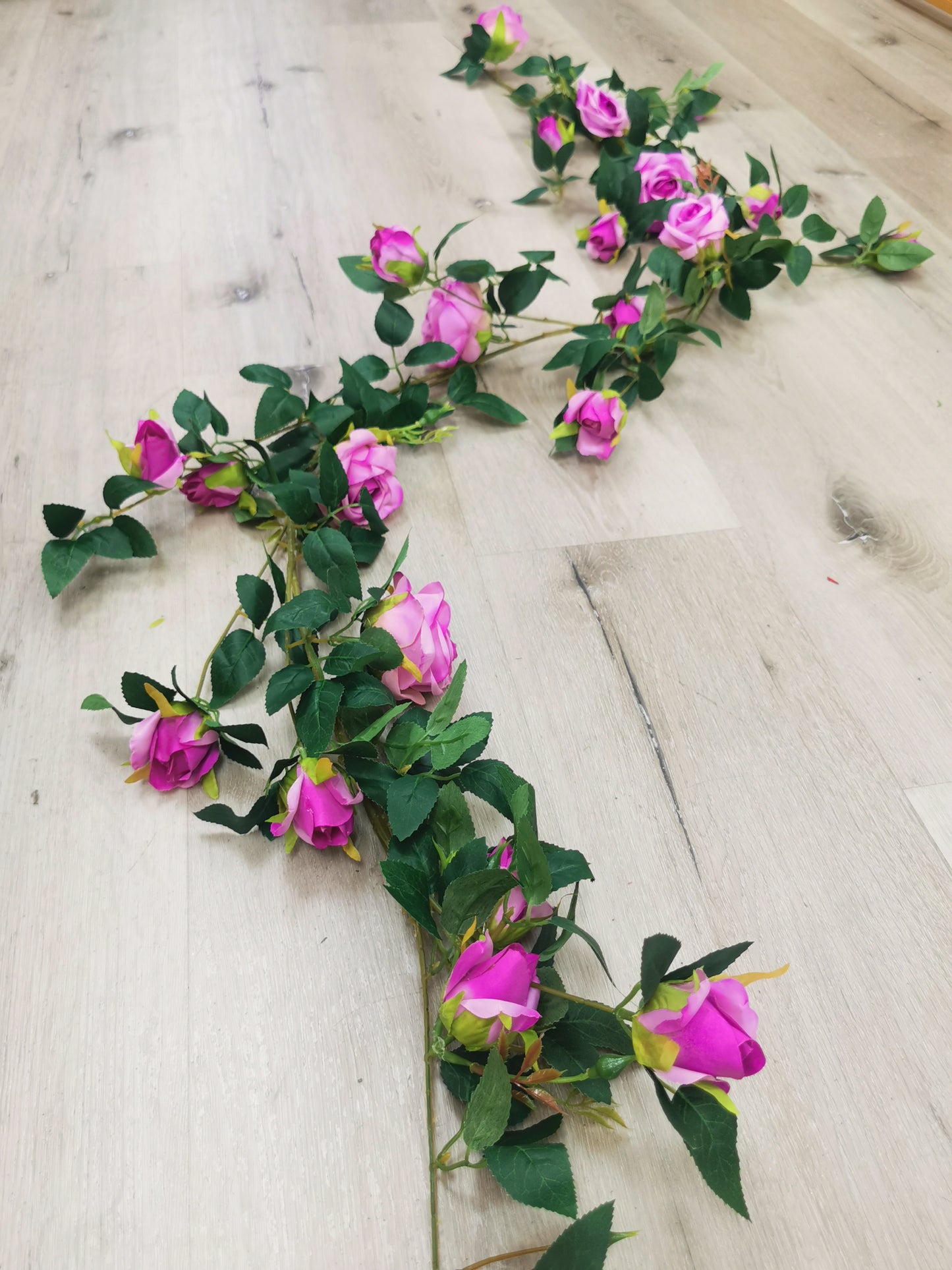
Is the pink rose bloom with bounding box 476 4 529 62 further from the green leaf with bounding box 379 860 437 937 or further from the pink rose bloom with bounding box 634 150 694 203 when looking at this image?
the green leaf with bounding box 379 860 437 937

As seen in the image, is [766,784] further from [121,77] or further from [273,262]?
[121,77]

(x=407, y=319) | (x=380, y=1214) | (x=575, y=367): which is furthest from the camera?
(x=575, y=367)

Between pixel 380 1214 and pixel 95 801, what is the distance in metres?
0.32

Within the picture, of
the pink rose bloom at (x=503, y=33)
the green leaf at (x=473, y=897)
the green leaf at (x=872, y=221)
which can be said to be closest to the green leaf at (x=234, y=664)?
the green leaf at (x=473, y=897)

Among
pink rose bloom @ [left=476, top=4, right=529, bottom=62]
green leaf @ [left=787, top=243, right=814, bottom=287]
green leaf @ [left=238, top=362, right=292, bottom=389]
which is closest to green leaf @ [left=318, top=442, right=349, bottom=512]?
green leaf @ [left=238, top=362, right=292, bottom=389]

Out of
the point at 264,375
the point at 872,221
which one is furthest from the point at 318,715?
the point at 872,221

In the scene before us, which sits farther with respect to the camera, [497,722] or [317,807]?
[497,722]

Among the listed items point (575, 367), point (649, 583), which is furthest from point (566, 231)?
point (649, 583)

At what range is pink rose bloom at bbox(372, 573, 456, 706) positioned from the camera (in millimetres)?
624

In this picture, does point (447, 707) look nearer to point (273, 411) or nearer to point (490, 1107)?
point (490, 1107)

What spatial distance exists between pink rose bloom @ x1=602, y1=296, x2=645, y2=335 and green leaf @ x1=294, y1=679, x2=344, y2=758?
532 millimetres

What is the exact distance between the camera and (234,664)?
66 cm

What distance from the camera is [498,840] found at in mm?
628

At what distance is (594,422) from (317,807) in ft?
1.48
